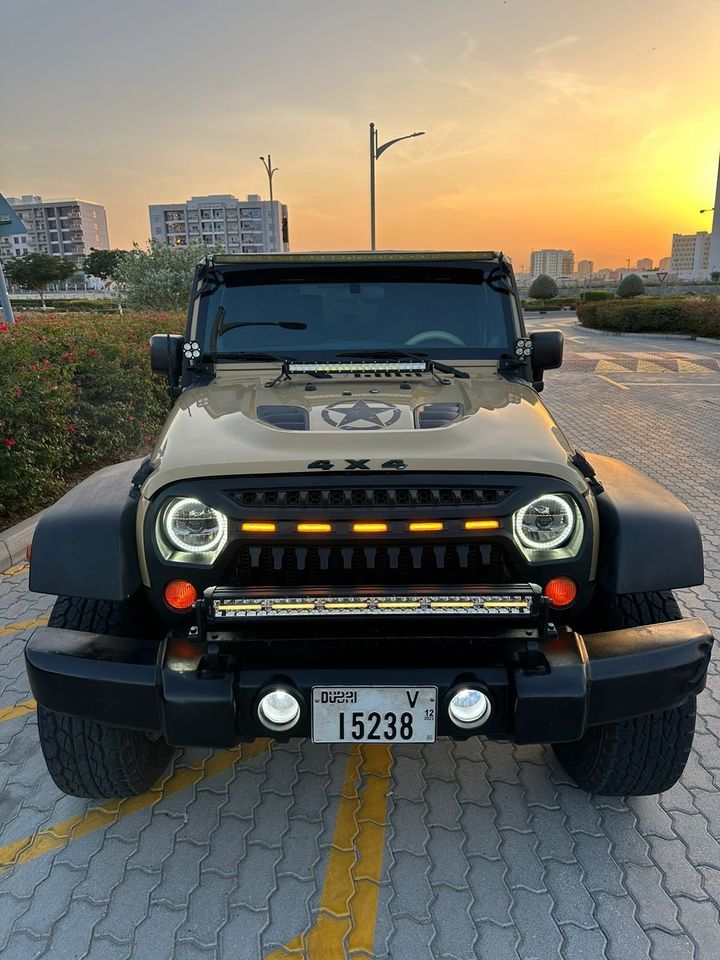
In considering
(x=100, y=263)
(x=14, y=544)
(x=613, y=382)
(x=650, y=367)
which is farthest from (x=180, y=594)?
(x=100, y=263)

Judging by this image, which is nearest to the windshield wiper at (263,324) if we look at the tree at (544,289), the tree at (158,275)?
the tree at (158,275)

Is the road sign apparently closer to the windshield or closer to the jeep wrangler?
the windshield

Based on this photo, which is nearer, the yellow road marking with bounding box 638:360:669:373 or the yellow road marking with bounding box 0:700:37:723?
the yellow road marking with bounding box 0:700:37:723

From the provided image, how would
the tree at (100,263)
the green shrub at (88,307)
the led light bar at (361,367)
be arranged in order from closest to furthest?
the led light bar at (361,367) < the green shrub at (88,307) < the tree at (100,263)

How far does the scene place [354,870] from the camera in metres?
2.39

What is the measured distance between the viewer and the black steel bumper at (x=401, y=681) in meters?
2.01

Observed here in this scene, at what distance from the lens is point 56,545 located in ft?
7.14

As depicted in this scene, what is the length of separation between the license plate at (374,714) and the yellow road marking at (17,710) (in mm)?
1977

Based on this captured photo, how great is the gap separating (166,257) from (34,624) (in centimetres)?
1612

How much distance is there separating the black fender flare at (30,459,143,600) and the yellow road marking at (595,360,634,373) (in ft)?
53.1

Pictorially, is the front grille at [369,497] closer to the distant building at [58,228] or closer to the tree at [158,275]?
the tree at [158,275]

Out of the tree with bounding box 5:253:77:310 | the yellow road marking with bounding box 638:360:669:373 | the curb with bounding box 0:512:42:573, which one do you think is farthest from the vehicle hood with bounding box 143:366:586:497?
the tree with bounding box 5:253:77:310

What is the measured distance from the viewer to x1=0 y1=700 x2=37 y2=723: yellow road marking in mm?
3277

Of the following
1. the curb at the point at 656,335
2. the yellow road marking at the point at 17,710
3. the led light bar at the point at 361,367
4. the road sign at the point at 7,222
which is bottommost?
the yellow road marking at the point at 17,710
